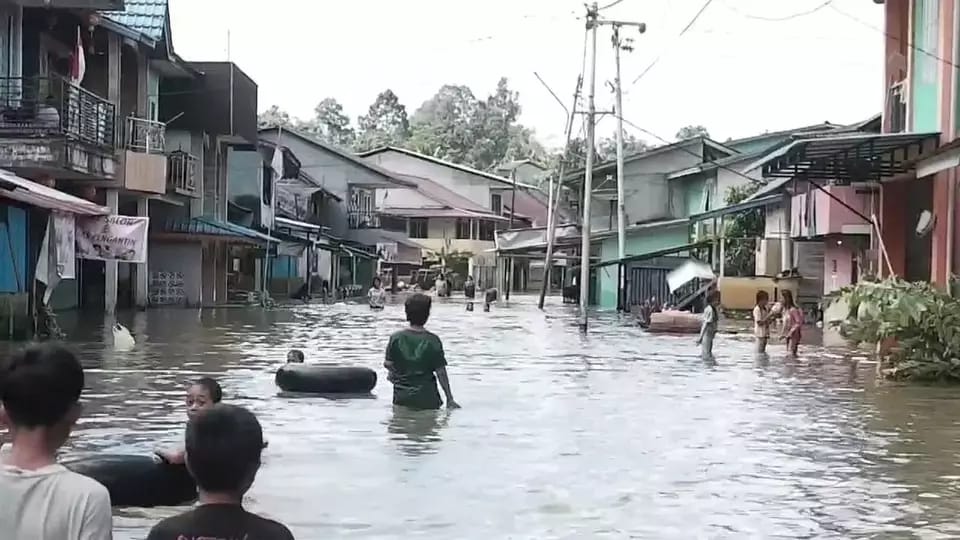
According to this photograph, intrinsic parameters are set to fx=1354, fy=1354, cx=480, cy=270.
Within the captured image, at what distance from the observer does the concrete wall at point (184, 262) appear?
45.0 meters

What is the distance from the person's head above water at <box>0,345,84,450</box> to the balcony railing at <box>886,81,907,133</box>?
26.3 meters

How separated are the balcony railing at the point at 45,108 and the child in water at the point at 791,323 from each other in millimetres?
15204

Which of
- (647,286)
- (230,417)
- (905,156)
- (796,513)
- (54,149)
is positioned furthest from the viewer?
(647,286)

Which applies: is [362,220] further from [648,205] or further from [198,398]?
[198,398]

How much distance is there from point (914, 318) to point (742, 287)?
2546 centimetres

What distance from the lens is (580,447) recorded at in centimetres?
1348

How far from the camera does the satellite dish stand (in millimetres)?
25105

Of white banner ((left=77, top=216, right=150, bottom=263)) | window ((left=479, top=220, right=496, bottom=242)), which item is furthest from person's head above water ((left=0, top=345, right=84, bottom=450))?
window ((left=479, top=220, right=496, bottom=242))

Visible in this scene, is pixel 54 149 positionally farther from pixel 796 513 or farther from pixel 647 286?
pixel 647 286

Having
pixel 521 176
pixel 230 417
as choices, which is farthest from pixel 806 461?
pixel 521 176

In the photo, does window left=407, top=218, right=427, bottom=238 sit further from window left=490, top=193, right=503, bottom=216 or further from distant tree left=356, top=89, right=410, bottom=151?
distant tree left=356, top=89, right=410, bottom=151

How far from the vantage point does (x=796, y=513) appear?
10.1m

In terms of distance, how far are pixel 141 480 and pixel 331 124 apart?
11840 centimetres

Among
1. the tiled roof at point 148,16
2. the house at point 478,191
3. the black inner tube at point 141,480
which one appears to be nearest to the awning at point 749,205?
the tiled roof at point 148,16
